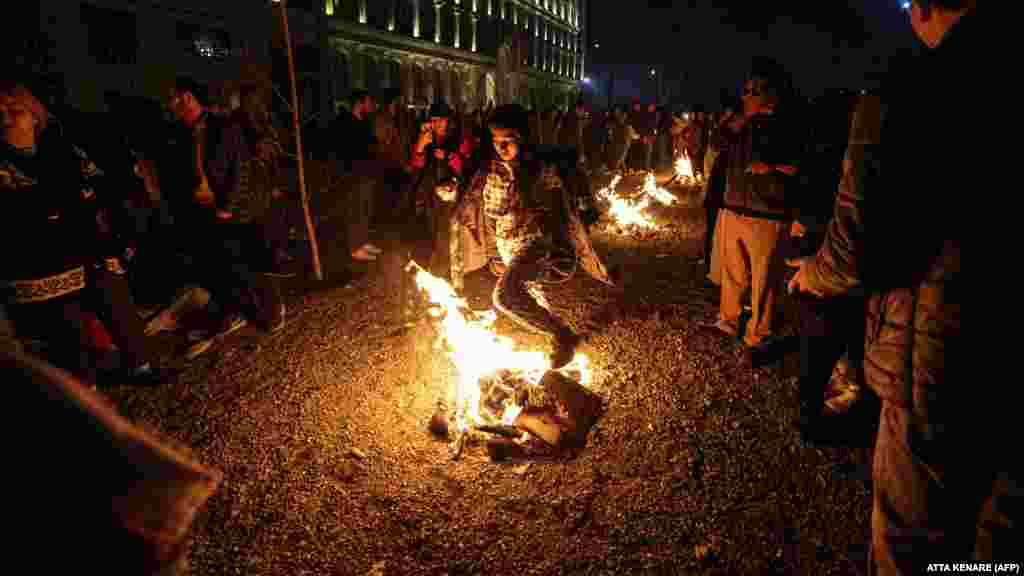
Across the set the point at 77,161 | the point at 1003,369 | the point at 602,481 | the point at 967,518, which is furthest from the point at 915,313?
the point at 77,161

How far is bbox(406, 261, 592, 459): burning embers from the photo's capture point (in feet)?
13.5

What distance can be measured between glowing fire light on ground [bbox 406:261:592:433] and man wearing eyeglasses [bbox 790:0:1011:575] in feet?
8.87

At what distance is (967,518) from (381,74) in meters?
39.8

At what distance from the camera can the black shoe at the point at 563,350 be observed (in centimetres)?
510

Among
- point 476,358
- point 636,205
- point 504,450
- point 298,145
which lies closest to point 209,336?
point 298,145

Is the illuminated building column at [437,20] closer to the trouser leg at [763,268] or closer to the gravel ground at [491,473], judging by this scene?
the gravel ground at [491,473]

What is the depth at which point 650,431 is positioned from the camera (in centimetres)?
429

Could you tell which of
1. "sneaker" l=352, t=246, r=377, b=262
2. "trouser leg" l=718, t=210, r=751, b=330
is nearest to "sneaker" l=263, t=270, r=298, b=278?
"sneaker" l=352, t=246, r=377, b=262

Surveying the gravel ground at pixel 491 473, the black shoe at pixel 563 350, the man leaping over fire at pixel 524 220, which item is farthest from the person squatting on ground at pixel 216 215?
the black shoe at pixel 563 350

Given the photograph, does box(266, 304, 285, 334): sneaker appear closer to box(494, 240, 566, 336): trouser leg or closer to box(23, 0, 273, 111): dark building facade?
box(494, 240, 566, 336): trouser leg

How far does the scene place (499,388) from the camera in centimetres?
454

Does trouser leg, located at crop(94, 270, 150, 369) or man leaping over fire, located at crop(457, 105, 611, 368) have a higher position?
man leaping over fire, located at crop(457, 105, 611, 368)

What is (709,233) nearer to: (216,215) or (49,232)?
(216,215)

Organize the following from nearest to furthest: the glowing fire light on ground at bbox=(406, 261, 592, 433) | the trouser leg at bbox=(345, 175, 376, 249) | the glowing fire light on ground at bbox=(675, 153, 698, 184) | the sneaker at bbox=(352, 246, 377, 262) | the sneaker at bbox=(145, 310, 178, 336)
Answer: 1. the glowing fire light on ground at bbox=(406, 261, 592, 433)
2. the sneaker at bbox=(145, 310, 178, 336)
3. the sneaker at bbox=(352, 246, 377, 262)
4. the trouser leg at bbox=(345, 175, 376, 249)
5. the glowing fire light on ground at bbox=(675, 153, 698, 184)
